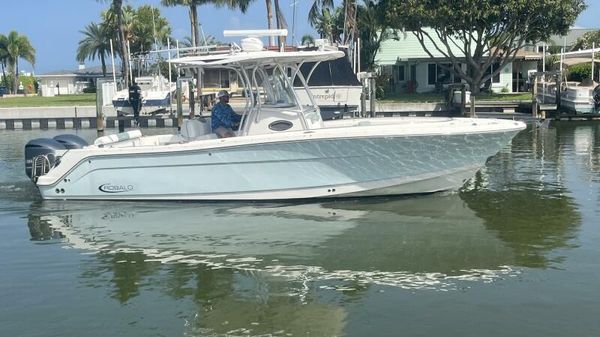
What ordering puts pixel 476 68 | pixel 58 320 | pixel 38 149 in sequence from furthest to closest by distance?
pixel 476 68 < pixel 38 149 < pixel 58 320

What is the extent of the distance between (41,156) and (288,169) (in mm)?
4195

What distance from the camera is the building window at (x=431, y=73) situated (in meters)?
43.9

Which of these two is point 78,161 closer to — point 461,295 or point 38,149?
point 38,149

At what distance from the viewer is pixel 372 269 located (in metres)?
7.27

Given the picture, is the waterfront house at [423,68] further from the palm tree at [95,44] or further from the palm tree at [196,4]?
the palm tree at [95,44]

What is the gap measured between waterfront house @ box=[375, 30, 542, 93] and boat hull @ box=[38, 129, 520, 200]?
104ft

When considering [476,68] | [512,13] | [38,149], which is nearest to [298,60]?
[38,149]

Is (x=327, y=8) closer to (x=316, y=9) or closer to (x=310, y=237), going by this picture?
(x=316, y=9)

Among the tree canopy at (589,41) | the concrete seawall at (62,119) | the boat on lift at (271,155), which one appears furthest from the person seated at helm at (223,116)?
the tree canopy at (589,41)

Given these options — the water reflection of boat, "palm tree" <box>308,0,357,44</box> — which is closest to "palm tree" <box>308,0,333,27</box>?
"palm tree" <box>308,0,357,44</box>

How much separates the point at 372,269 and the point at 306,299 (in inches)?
46.4

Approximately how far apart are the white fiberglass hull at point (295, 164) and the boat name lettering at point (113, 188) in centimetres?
2

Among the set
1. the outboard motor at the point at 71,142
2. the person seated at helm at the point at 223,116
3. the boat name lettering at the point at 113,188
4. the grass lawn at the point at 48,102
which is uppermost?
the grass lawn at the point at 48,102

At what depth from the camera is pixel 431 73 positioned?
44125mm
